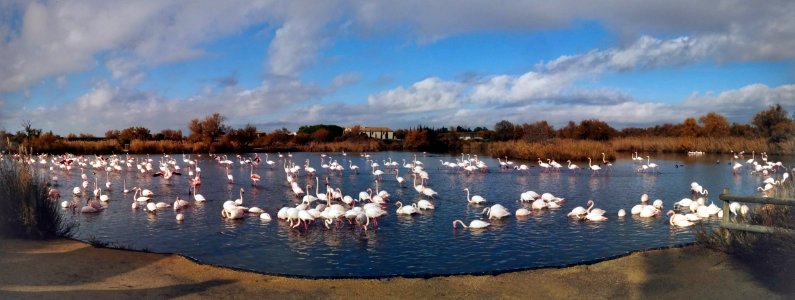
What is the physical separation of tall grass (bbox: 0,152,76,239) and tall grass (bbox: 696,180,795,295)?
39.0 feet

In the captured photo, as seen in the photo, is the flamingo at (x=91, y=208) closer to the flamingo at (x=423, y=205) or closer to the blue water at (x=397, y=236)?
the blue water at (x=397, y=236)

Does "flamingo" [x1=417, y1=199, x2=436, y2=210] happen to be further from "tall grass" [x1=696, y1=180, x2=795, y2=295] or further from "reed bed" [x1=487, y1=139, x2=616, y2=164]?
"reed bed" [x1=487, y1=139, x2=616, y2=164]

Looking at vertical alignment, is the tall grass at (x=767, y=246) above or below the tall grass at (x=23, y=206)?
below

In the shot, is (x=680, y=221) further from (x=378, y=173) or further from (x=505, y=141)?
(x=505, y=141)

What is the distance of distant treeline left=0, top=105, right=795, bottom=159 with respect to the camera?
47.4 m

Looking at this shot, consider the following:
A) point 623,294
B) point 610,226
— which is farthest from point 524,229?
point 623,294

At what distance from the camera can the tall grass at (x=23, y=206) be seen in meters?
10.6

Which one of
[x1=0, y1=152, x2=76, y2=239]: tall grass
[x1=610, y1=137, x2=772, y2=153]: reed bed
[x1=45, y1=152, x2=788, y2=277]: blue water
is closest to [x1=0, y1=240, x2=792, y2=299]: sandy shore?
[x1=45, y1=152, x2=788, y2=277]: blue water

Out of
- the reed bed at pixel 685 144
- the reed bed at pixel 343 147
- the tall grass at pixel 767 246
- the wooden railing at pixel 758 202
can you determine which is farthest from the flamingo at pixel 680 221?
the reed bed at pixel 343 147

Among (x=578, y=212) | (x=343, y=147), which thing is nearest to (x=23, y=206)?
(x=578, y=212)

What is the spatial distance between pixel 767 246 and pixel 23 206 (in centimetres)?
1231

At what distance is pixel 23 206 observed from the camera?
34.9 feet

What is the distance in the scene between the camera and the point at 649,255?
32.2 ft

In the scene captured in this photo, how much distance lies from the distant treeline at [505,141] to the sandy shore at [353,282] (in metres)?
33.1
